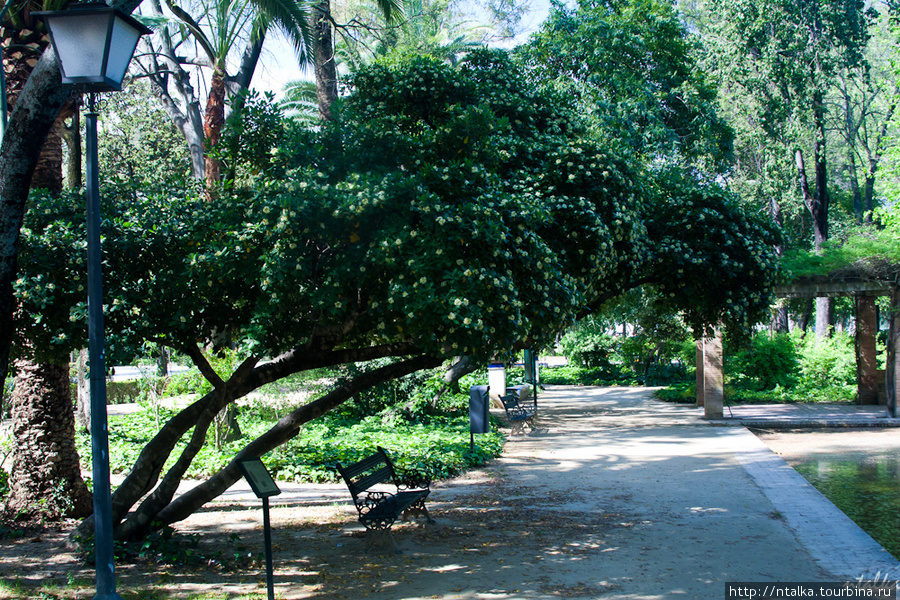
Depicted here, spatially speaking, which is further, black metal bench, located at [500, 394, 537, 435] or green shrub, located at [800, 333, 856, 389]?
green shrub, located at [800, 333, 856, 389]

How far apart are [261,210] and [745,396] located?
18188 millimetres

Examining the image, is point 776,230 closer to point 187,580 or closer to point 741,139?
point 187,580

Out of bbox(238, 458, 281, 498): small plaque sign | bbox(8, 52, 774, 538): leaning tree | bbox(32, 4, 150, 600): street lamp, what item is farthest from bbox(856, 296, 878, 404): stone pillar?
bbox(32, 4, 150, 600): street lamp

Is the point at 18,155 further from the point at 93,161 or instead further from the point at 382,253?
the point at 382,253

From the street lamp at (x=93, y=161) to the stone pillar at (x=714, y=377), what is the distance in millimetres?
14315

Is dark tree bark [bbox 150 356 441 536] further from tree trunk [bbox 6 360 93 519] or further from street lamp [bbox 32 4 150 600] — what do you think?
street lamp [bbox 32 4 150 600]

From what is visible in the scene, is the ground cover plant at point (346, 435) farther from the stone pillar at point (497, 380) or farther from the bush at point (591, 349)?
the bush at point (591, 349)

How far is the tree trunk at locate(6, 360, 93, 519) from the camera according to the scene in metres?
7.84

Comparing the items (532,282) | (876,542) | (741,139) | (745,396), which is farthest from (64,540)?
(741,139)

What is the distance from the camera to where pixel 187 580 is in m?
5.66

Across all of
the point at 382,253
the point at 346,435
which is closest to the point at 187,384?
the point at 346,435

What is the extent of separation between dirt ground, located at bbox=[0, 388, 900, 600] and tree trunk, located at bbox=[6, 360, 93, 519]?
2.21ft

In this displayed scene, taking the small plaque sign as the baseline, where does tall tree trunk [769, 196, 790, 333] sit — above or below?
above

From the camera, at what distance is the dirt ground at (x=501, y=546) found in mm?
5430
